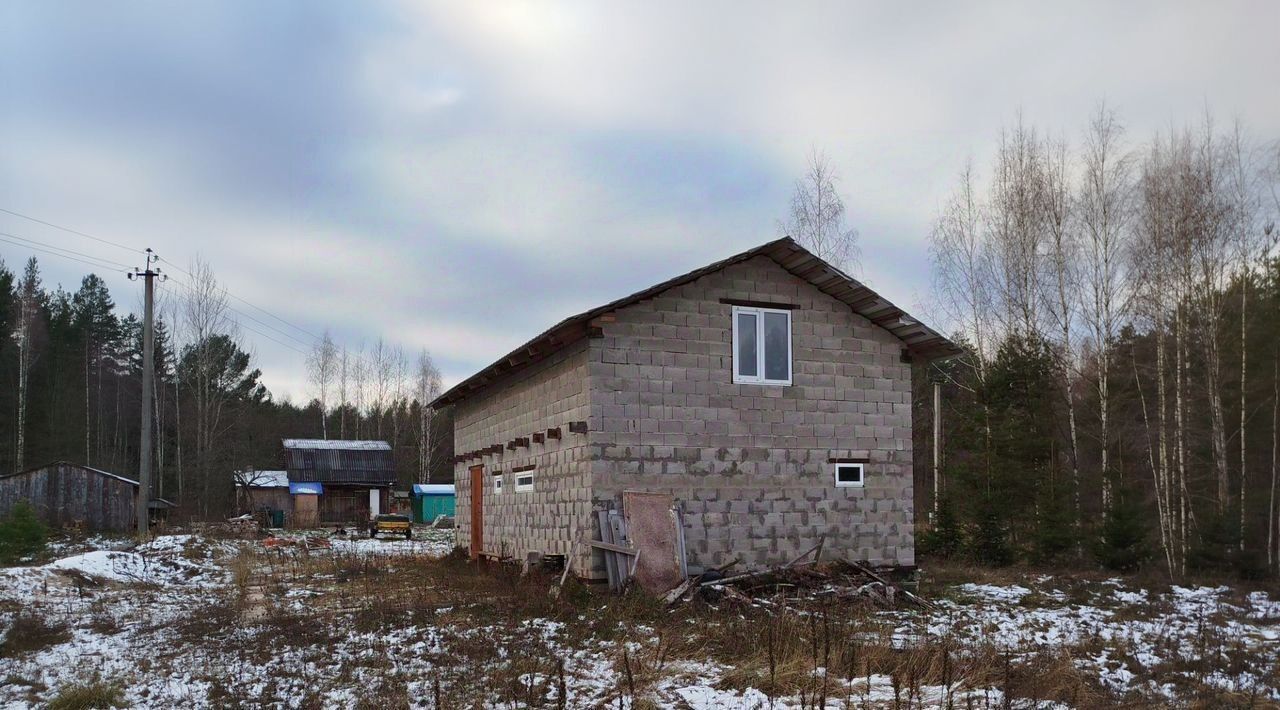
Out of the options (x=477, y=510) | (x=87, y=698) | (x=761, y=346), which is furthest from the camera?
(x=477, y=510)

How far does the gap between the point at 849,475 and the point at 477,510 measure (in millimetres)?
9749

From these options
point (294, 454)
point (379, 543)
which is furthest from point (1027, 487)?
point (294, 454)

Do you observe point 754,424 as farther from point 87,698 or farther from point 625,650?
point 87,698

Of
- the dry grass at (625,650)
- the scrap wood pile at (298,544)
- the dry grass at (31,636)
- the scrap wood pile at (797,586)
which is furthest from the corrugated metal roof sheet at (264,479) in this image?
the scrap wood pile at (797,586)

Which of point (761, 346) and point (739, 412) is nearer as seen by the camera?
point (739, 412)

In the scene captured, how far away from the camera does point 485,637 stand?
431 inches

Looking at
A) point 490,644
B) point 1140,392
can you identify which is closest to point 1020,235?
point 1140,392

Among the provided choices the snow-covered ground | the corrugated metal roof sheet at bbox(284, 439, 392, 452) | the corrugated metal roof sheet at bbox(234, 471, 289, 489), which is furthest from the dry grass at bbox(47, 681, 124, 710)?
the corrugated metal roof sheet at bbox(284, 439, 392, 452)

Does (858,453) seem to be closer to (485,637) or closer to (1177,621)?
(1177,621)

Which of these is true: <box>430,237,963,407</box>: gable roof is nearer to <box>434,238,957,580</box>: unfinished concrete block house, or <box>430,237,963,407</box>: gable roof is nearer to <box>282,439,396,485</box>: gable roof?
<box>434,238,957,580</box>: unfinished concrete block house

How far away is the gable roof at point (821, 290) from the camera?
48.1 ft

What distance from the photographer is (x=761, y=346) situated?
15797mm

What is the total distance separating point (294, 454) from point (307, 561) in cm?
2783

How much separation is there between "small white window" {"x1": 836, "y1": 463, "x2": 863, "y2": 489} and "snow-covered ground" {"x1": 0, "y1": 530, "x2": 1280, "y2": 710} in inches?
88.8
